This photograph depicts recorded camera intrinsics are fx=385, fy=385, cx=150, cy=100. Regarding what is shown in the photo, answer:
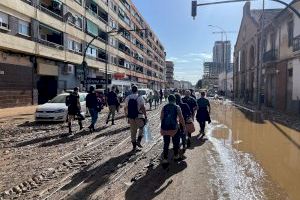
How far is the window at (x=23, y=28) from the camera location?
27841mm

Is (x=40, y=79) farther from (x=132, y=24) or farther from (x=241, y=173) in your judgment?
(x=132, y=24)

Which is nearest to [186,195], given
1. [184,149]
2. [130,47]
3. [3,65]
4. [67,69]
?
[184,149]

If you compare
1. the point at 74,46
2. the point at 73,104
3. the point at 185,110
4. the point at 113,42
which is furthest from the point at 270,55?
the point at 185,110

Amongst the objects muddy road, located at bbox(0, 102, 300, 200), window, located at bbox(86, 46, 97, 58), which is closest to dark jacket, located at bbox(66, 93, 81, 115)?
muddy road, located at bbox(0, 102, 300, 200)

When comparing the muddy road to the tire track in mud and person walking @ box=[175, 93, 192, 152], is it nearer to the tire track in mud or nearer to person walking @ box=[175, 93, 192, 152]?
the tire track in mud

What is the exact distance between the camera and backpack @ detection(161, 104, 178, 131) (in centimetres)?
846

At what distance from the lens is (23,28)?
2838 centimetres

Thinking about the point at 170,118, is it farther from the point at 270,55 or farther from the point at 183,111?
the point at 270,55

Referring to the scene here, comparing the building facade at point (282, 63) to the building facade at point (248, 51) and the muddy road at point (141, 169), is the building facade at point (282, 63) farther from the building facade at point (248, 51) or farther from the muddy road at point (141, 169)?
the muddy road at point (141, 169)

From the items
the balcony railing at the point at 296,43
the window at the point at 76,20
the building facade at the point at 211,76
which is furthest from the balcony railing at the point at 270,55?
the building facade at the point at 211,76

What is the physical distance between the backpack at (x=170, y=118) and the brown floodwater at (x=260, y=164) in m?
1.43

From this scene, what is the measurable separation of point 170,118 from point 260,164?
2.39m

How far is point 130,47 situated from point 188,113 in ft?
211

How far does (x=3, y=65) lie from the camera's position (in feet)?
86.9
